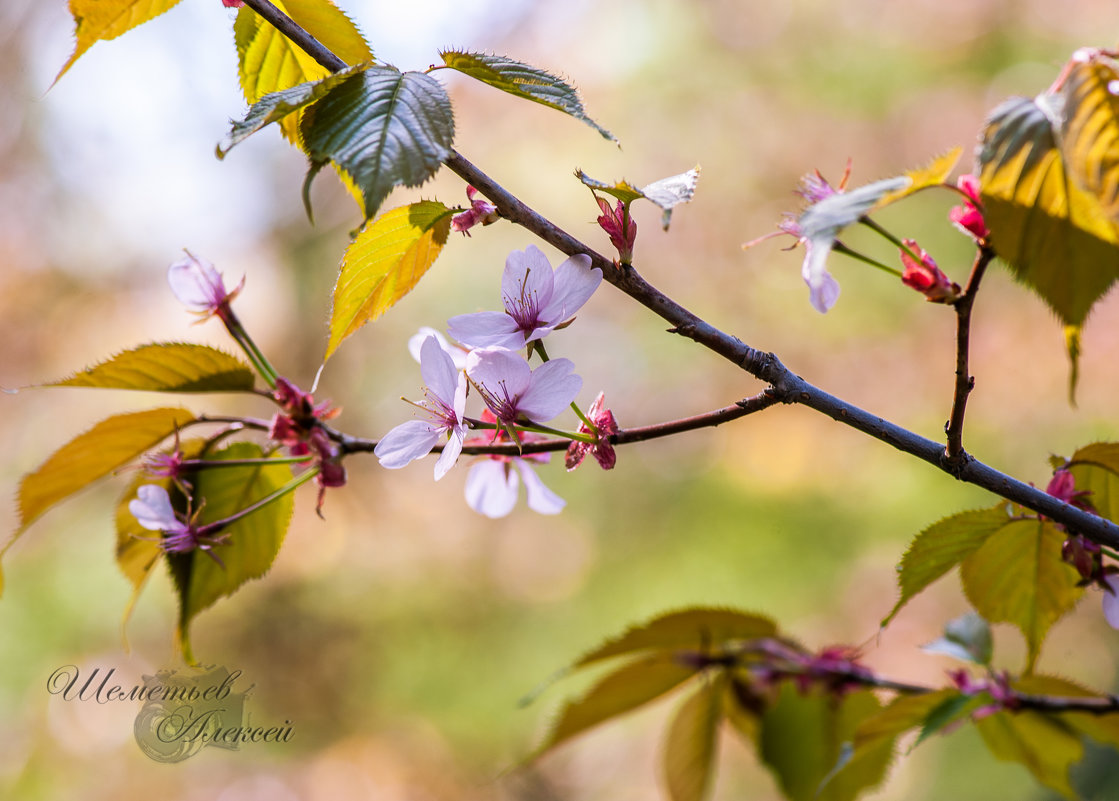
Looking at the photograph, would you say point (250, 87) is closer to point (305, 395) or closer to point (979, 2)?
point (305, 395)

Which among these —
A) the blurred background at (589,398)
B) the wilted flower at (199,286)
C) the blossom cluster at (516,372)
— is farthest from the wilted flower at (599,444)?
the blurred background at (589,398)

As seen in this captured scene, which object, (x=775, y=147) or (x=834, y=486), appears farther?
(x=775, y=147)

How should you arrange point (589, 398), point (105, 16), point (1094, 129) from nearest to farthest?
point (1094, 129) < point (105, 16) < point (589, 398)

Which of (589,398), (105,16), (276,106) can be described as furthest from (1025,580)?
(589,398)

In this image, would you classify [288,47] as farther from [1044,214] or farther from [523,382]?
[1044,214]

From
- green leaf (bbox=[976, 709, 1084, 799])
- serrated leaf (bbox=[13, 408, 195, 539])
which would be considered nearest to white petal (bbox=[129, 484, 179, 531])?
serrated leaf (bbox=[13, 408, 195, 539])

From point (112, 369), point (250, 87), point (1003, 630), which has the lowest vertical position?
point (1003, 630)

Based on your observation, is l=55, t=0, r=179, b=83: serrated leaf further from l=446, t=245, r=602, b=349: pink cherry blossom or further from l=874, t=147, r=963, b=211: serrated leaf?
l=874, t=147, r=963, b=211: serrated leaf

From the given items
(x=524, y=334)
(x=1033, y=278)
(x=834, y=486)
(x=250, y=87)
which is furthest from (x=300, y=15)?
Result: (x=834, y=486)
